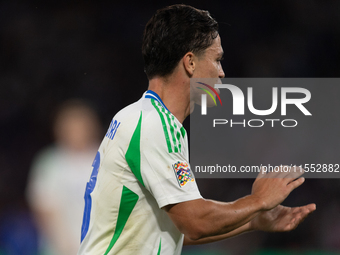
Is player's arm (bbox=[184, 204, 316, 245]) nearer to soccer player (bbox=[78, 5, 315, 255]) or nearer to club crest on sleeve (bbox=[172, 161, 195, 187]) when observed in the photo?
soccer player (bbox=[78, 5, 315, 255])

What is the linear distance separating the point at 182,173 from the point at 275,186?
16.2 inches

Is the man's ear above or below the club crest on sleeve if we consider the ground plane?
above

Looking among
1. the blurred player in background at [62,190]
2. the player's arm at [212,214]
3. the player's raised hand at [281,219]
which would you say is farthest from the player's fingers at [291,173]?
the blurred player in background at [62,190]

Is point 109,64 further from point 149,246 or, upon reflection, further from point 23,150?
point 149,246

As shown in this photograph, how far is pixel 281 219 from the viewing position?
1.82 meters

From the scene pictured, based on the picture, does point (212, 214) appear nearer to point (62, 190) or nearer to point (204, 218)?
point (204, 218)

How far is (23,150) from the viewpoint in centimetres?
492

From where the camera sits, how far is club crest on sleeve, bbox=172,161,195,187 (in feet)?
4.55

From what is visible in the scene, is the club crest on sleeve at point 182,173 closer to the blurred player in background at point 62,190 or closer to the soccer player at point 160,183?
the soccer player at point 160,183

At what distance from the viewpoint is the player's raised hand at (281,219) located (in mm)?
1756

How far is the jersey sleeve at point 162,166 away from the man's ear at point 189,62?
0.36 m

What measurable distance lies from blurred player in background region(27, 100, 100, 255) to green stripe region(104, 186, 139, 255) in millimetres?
2029

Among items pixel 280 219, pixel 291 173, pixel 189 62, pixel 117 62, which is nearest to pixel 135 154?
pixel 189 62

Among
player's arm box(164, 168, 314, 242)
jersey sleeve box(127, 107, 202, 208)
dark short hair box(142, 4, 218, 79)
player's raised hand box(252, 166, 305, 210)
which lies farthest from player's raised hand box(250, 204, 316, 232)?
dark short hair box(142, 4, 218, 79)
